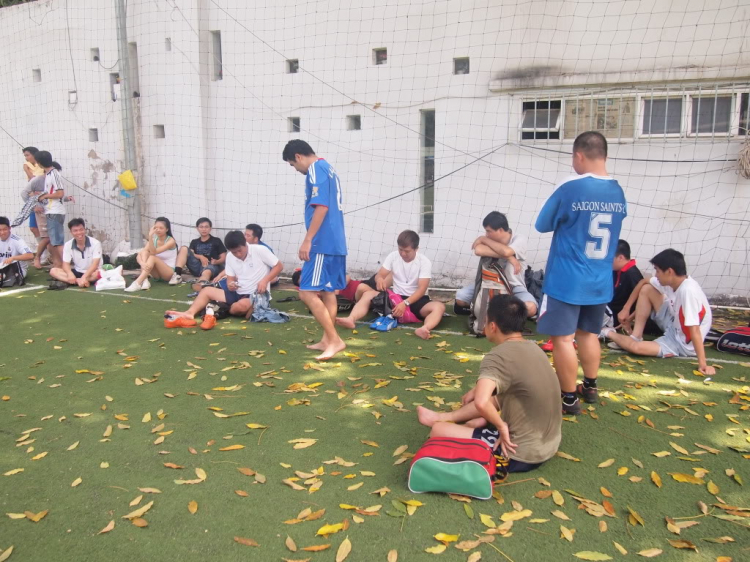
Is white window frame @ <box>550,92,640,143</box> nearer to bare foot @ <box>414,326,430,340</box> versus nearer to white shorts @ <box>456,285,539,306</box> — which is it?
white shorts @ <box>456,285,539,306</box>

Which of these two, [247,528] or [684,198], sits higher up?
[684,198]

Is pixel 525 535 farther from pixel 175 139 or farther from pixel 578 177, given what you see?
pixel 175 139

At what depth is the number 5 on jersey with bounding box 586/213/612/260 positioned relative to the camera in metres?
3.40

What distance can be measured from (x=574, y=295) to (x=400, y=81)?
516 centimetres

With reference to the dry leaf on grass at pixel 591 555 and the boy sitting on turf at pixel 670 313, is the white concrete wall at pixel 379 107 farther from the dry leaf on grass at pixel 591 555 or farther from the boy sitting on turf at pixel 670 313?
the dry leaf on grass at pixel 591 555

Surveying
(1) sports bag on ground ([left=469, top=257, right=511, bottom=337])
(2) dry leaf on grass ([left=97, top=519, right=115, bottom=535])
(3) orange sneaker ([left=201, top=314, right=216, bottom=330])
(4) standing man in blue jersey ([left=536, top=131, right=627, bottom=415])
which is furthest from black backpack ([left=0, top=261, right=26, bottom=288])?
(4) standing man in blue jersey ([left=536, top=131, right=627, bottom=415])

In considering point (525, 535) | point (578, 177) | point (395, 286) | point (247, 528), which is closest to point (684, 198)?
point (395, 286)

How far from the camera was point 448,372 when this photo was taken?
14.7 ft

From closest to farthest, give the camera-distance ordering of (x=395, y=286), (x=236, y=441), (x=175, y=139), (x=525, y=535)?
1. (x=525, y=535)
2. (x=236, y=441)
3. (x=395, y=286)
4. (x=175, y=139)

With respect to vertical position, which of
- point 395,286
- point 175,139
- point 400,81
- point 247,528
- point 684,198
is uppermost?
point 400,81

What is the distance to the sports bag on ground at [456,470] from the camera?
2.63 m

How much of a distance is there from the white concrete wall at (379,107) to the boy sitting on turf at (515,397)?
4466 millimetres

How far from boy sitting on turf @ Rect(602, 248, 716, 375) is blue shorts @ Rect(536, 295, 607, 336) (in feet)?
4.15

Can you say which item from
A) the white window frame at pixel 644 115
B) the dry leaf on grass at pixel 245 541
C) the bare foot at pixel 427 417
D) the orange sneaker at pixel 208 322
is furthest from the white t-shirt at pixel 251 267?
the white window frame at pixel 644 115
